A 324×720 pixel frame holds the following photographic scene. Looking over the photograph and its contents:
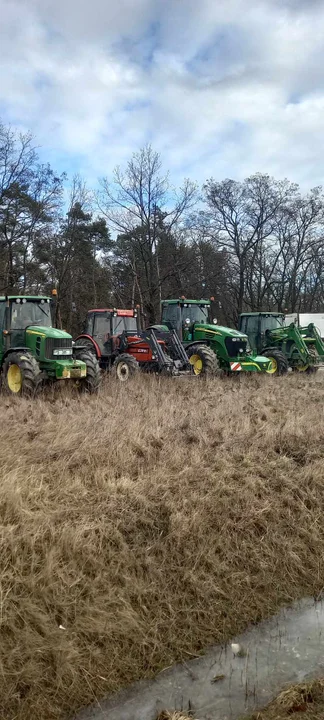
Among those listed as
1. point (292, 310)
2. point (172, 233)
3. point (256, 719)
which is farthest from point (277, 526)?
point (292, 310)

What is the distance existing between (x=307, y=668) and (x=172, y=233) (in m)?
31.6

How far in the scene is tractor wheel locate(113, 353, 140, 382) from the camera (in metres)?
13.8

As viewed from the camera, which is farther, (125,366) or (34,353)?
(125,366)

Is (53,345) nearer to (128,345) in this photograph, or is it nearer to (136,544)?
(128,345)

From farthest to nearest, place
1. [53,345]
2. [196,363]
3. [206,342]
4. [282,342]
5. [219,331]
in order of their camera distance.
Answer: [282,342]
[206,342]
[219,331]
[196,363]
[53,345]

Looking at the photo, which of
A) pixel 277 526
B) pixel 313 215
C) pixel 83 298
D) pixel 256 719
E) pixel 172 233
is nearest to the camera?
pixel 256 719

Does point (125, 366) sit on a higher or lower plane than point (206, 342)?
lower

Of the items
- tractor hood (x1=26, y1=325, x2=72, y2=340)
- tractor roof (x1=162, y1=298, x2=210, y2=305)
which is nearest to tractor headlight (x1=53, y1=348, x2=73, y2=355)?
tractor hood (x1=26, y1=325, x2=72, y2=340)

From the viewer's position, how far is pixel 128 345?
48.9ft

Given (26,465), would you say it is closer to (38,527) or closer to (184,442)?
(38,527)

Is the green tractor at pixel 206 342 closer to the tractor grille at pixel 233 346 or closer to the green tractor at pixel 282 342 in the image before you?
the tractor grille at pixel 233 346

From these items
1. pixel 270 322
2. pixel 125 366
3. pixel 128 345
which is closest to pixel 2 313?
pixel 125 366

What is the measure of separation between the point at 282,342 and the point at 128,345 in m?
6.39

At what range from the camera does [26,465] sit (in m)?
4.99
